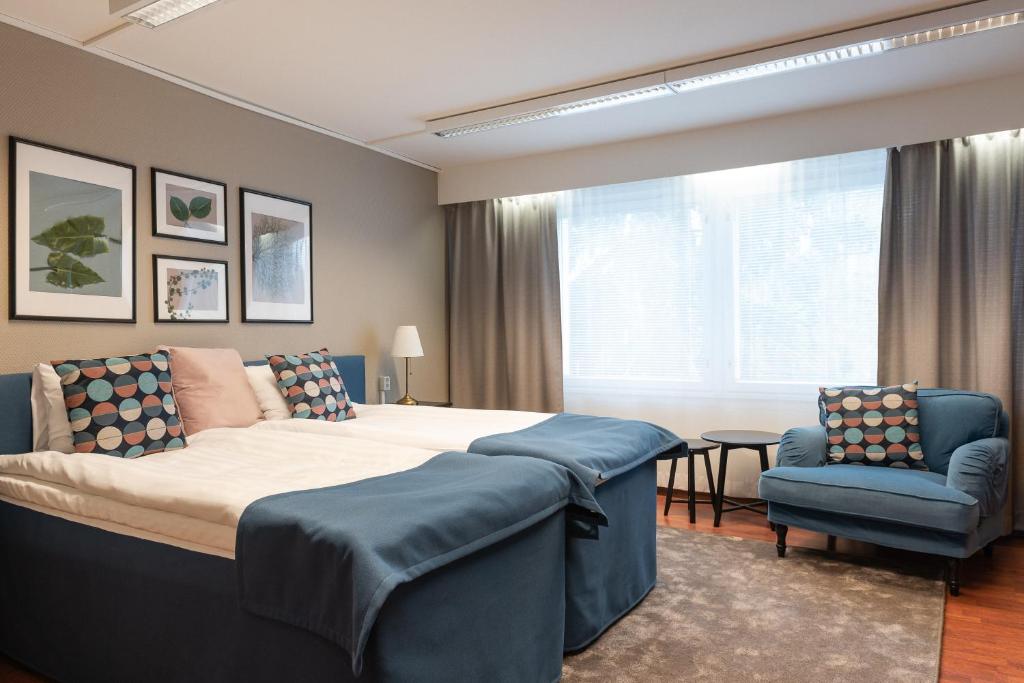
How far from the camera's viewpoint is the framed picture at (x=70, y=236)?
10.2 feet

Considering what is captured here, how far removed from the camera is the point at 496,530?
194cm

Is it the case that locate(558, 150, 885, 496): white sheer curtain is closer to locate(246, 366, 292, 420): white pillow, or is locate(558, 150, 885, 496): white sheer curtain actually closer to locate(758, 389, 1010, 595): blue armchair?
locate(758, 389, 1010, 595): blue armchair

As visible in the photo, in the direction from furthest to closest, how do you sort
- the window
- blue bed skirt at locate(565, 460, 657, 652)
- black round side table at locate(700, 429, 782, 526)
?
the window, black round side table at locate(700, 429, 782, 526), blue bed skirt at locate(565, 460, 657, 652)

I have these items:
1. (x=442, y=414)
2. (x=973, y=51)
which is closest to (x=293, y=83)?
(x=442, y=414)

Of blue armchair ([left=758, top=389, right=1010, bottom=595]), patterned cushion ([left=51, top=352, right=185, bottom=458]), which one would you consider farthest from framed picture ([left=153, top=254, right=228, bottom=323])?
blue armchair ([left=758, top=389, right=1010, bottom=595])

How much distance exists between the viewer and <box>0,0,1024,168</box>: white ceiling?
306 centimetres

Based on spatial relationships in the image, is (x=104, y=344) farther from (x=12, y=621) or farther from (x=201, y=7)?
(x=201, y=7)

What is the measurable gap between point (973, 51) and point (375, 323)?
166 inches

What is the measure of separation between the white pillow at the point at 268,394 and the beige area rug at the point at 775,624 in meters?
2.17

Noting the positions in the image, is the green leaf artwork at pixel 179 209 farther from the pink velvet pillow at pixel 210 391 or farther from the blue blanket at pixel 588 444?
the blue blanket at pixel 588 444

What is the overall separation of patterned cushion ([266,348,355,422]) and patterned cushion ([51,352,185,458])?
0.74 meters

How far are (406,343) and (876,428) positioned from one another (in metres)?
3.24

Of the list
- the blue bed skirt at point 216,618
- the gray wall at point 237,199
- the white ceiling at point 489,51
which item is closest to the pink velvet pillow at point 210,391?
the gray wall at point 237,199

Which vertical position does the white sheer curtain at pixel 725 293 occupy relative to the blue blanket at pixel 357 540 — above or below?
above
